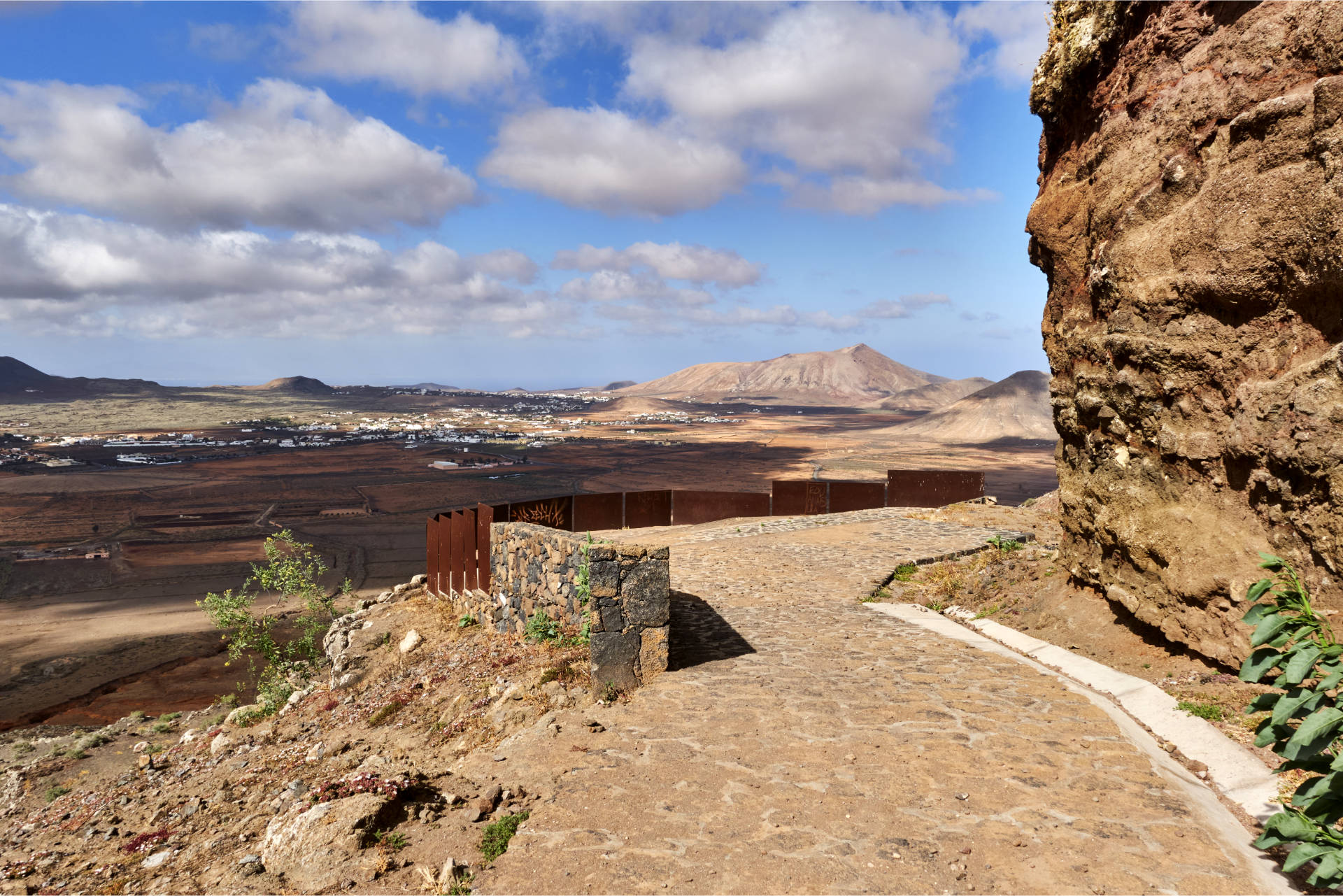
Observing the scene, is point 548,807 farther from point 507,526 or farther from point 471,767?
point 507,526

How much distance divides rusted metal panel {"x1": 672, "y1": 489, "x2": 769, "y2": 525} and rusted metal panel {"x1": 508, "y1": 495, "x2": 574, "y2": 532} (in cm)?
373

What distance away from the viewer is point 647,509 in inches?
819

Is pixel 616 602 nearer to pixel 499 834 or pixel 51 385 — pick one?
pixel 499 834

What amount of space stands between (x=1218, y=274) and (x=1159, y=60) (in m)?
2.78

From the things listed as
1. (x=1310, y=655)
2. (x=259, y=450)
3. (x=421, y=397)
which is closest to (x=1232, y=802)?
(x=1310, y=655)

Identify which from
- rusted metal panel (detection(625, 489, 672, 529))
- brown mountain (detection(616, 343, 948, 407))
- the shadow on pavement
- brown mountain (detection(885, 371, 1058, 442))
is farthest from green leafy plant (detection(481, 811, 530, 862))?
brown mountain (detection(616, 343, 948, 407))

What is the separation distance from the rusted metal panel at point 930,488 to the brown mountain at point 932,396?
11552 centimetres

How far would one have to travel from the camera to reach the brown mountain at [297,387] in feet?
517

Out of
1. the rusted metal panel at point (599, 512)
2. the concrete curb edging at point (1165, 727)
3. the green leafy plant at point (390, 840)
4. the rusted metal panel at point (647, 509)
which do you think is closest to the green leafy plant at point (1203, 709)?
the concrete curb edging at point (1165, 727)

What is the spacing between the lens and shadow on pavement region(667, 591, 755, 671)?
321 inches

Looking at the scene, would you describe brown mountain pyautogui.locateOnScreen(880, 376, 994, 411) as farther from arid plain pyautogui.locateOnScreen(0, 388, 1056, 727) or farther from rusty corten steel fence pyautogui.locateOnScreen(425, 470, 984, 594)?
rusty corten steel fence pyautogui.locateOnScreen(425, 470, 984, 594)

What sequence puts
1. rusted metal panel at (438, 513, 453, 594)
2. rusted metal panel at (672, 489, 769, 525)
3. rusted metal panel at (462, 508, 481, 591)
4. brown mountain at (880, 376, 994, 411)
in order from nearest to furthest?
rusted metal panel at (462, 508, 481, 591) → rusted metal panel at (438, 513, 453, 594) → rusted metal panel at (672, 489, 769, 525) → brown mountain at (880, 376, 994, 411)

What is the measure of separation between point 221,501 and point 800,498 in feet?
134

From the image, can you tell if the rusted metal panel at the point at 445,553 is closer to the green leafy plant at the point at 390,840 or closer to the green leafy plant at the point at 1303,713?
the green leafy plant at the point at 390,840
